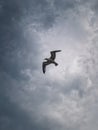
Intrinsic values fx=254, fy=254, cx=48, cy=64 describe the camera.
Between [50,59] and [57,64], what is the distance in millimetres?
2952

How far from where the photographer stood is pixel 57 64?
87.1 meters

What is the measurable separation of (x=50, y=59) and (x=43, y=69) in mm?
4747

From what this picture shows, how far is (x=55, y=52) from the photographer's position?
87000 millimetres

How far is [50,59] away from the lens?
87250mm

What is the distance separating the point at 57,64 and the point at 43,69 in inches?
222

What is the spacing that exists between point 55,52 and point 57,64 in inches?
164

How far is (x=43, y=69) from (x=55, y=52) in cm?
756

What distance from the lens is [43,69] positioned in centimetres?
8938

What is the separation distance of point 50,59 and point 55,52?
2.95m
